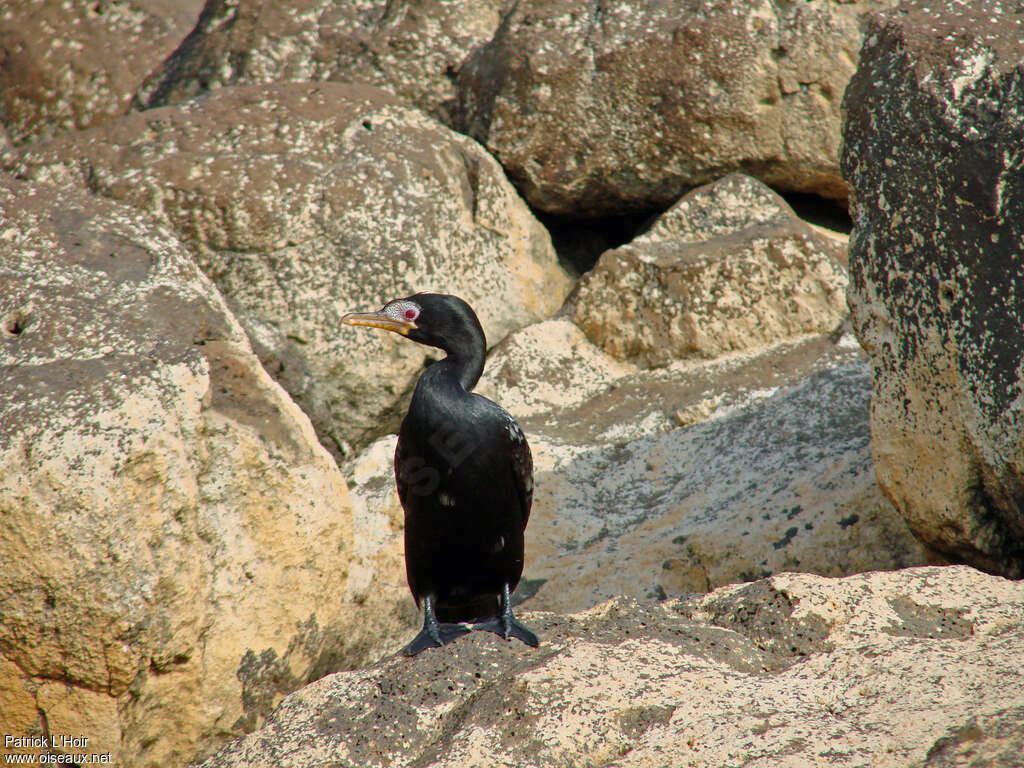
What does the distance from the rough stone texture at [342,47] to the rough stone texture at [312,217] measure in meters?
0.77

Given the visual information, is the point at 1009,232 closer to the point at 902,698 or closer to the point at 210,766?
the point at 902,698

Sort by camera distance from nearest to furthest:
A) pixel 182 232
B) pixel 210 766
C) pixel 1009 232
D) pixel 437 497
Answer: pixel 210 766
pixel 1009 232
pixel 437 497
pixel 182 232

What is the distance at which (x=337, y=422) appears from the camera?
577 centimetres

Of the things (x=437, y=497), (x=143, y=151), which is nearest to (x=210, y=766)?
(x=437, y=497)

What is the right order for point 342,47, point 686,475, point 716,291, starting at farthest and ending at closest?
point 342,47, point 716,291, point 686,475

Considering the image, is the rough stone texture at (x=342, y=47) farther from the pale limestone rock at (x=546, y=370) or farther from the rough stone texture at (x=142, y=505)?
the rough stone texture at (x=142, y=505)

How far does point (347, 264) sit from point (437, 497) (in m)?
2.48

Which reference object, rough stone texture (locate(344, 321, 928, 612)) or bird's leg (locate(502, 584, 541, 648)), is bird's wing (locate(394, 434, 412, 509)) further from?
rough stone texture (locate(344, 321, 928, 612))

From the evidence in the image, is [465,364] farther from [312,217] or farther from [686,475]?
[312,217]

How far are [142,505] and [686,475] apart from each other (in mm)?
2784

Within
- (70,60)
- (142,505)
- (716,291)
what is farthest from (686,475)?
(70,60)

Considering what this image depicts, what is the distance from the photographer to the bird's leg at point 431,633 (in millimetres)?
3402

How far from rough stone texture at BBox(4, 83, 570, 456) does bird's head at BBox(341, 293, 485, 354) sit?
1.71 metres

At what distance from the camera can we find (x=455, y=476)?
364 cm
